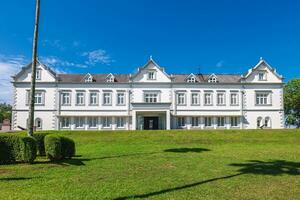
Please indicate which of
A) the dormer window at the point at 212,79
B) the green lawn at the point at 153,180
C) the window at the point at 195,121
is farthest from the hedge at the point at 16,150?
the dormer window at the point at 212,79

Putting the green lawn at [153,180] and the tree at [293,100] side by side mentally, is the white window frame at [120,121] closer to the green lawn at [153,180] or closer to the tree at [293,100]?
the green lawn at [153,180]

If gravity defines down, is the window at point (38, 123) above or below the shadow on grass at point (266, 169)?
above

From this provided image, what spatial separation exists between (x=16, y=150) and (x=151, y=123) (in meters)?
33.5

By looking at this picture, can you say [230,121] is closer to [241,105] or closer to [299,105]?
[241,105]

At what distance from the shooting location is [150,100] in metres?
45.2

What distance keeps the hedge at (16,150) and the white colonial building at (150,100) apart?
102ft

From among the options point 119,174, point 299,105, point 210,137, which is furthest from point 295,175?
point 299,105

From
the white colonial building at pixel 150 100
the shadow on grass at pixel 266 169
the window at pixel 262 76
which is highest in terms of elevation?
the window at pixel 262 76

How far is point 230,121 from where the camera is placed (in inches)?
1811

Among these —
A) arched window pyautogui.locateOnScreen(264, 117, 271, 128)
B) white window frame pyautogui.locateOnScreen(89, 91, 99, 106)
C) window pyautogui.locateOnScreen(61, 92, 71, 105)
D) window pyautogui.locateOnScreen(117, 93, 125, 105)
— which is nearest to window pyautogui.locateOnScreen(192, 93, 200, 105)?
window pyautogui.locateOnScreen(117, 93, 125, 105)

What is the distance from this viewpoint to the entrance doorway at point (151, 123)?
147 ft

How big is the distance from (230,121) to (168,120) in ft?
36.9

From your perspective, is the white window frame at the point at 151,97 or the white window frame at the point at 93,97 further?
the white window frame at the point at 151,97

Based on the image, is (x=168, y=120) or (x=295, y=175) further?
(x=168, y=120)
